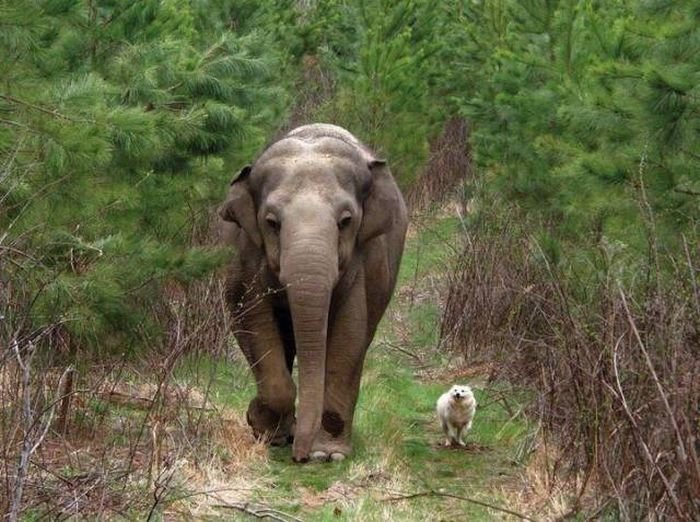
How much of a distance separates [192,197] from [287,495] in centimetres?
475

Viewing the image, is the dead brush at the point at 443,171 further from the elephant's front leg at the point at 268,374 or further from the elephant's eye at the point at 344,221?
the elephant's eye at the point at 344,221

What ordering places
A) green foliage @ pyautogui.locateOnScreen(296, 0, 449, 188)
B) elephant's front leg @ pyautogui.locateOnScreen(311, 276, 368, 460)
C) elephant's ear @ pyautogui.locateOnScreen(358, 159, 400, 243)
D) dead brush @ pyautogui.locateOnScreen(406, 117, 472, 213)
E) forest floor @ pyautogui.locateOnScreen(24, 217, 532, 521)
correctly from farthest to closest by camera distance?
dead brush @ pyautogui.locateOnScreen(406, 117, 472, 213), green foliage @ pyautogui.locateOnScreen(296, 0, 449, 188), elephant's ear @ pyautogui.locateOnScreen(358, 159, 400, 243), elephant's front leg @ pyautogui.locateOnScreen(311, 276, 368, 460), forest floor @ pyautogui.locateOnScreen(24, 217, 532, 521)

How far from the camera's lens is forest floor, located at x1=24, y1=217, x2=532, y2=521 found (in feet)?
19.0

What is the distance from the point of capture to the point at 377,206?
841 cm

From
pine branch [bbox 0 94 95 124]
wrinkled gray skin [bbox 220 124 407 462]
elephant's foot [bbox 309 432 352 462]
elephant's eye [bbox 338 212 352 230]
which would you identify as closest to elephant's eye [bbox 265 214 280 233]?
wrinkled gray skin [bbox 220 124 407 462]

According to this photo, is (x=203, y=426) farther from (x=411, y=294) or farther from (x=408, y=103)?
(x=408, y=103)

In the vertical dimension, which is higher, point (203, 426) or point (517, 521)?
point (517, 521)

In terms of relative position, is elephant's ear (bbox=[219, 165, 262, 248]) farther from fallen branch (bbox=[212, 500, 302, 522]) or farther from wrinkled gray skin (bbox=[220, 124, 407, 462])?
fallen branch (bbox=[212, 500, 302, 522])

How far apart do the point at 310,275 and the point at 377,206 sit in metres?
1.05

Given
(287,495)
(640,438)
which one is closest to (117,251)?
(287,495)

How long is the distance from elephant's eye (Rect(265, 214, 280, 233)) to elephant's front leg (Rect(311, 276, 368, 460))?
0.66 meters

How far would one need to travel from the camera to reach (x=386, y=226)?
27.8ft


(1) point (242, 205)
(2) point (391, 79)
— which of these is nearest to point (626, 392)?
(1) point (242, 205)

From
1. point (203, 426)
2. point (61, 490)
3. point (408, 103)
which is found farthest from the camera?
point (408, 103)
